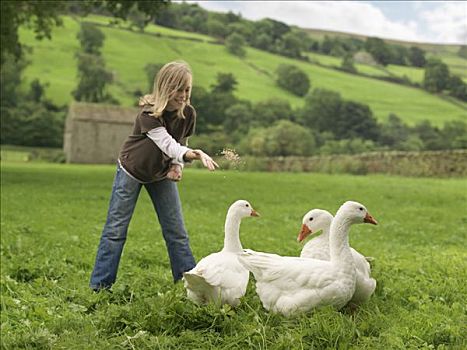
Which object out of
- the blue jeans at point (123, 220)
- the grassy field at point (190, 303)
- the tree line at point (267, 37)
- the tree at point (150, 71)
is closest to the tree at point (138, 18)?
the grassy field at point (190, 303)

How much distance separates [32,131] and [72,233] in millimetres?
73080

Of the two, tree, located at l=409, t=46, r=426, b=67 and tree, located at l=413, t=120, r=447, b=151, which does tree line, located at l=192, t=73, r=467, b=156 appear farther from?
tree, located at l=409, t=46, r=426, b=67

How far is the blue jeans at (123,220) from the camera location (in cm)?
747

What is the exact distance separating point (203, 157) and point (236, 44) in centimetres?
10906

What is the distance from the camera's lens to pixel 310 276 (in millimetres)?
5449

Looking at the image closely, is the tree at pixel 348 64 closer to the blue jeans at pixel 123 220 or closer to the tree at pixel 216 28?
the tree at pixel 216 28

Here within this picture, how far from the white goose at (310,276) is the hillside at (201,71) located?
6953 centimetres

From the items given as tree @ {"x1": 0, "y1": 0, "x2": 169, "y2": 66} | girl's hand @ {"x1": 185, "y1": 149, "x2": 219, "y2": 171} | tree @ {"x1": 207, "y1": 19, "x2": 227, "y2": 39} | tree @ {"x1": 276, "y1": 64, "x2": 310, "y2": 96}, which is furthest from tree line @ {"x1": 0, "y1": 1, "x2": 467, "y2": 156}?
girl's hand @ {"x1": 185, "y1": 149, "x2": 219, "y2": 171}

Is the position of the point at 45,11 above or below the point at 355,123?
above

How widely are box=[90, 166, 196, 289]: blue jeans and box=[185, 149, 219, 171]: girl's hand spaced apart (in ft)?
4.41

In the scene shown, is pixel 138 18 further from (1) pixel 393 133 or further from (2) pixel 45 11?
(1) pixel 393 133

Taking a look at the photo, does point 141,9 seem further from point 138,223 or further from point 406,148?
point 406,148

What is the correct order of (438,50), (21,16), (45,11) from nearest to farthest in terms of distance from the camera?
(45,11)
(21,16)
(438,50)

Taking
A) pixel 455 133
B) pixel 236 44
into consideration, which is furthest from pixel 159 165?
pixel 236 44
